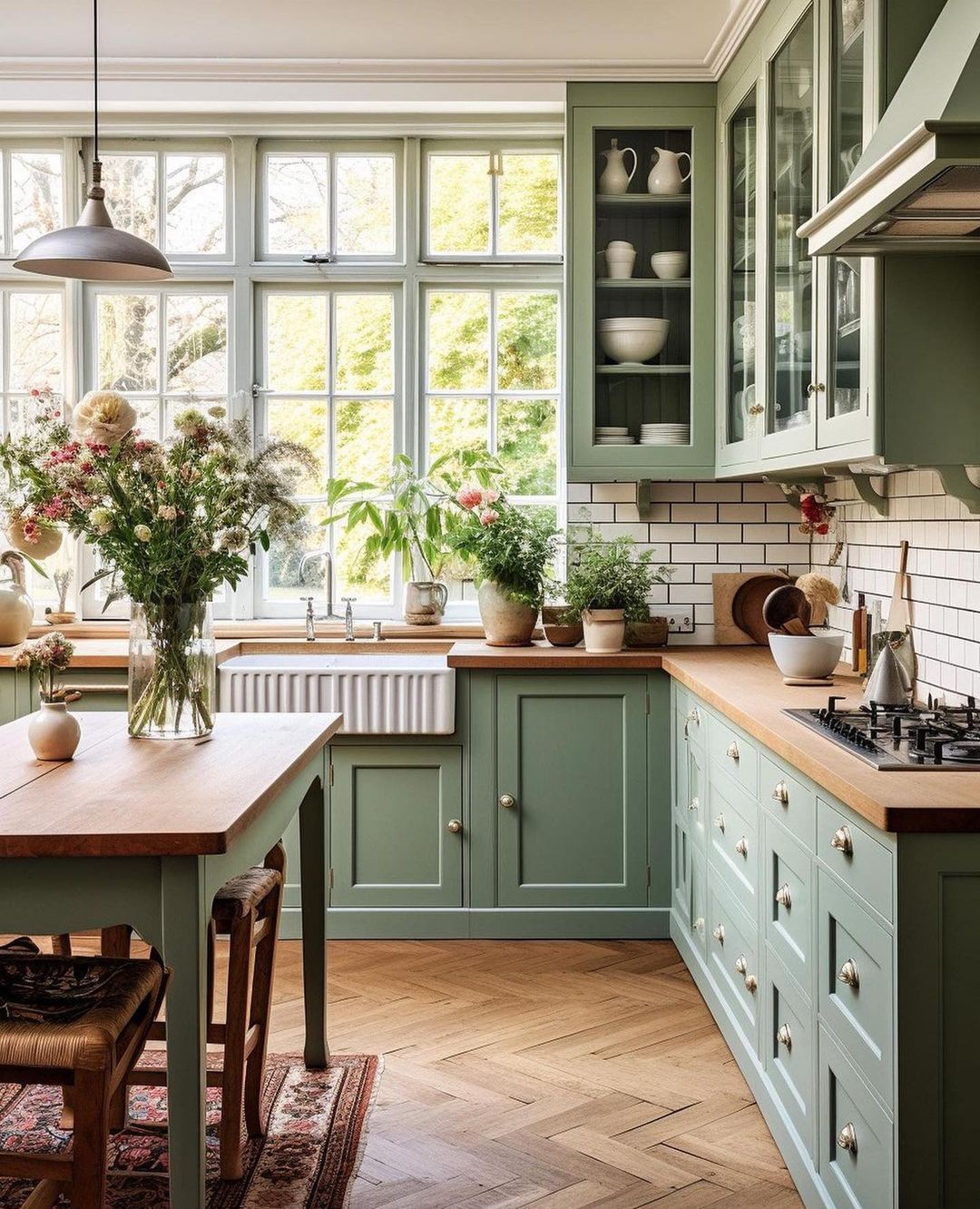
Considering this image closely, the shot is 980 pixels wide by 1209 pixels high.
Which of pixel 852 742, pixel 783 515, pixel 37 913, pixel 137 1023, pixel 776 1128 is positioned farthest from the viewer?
pixel 783 515

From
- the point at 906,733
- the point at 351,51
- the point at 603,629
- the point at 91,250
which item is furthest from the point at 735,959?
the point at 351,51

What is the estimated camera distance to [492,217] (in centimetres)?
471

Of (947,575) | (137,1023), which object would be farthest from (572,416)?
(137,1023)

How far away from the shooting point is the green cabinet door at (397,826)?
4066mm

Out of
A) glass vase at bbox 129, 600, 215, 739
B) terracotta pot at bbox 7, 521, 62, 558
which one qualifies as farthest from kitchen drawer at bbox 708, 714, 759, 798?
terracotta pot at bbox 7, 521, 62, 558

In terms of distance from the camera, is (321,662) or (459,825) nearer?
(459,825)

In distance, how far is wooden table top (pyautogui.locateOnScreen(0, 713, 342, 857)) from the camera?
1.86 meters

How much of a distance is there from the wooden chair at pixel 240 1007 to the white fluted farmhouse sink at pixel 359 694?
1218 millimetres

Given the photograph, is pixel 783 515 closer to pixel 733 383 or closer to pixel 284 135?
pixel 733 383

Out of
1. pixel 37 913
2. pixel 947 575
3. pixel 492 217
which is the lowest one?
pixel 37 913

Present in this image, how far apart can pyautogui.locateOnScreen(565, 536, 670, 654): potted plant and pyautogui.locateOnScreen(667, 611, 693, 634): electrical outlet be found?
12.1 inches

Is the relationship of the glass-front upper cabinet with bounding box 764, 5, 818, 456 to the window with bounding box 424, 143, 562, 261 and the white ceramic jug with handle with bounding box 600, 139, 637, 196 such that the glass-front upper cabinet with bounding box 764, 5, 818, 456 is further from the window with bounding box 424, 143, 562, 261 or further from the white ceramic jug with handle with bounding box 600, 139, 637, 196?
the window with bounding box 424, 143, 562, 261

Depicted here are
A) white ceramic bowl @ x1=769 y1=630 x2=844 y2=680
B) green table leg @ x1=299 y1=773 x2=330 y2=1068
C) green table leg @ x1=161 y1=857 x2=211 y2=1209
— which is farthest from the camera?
white ceramic bowl @ x1=769 y1=630 x2=844 y2=680

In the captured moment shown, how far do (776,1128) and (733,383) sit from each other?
2.30m
